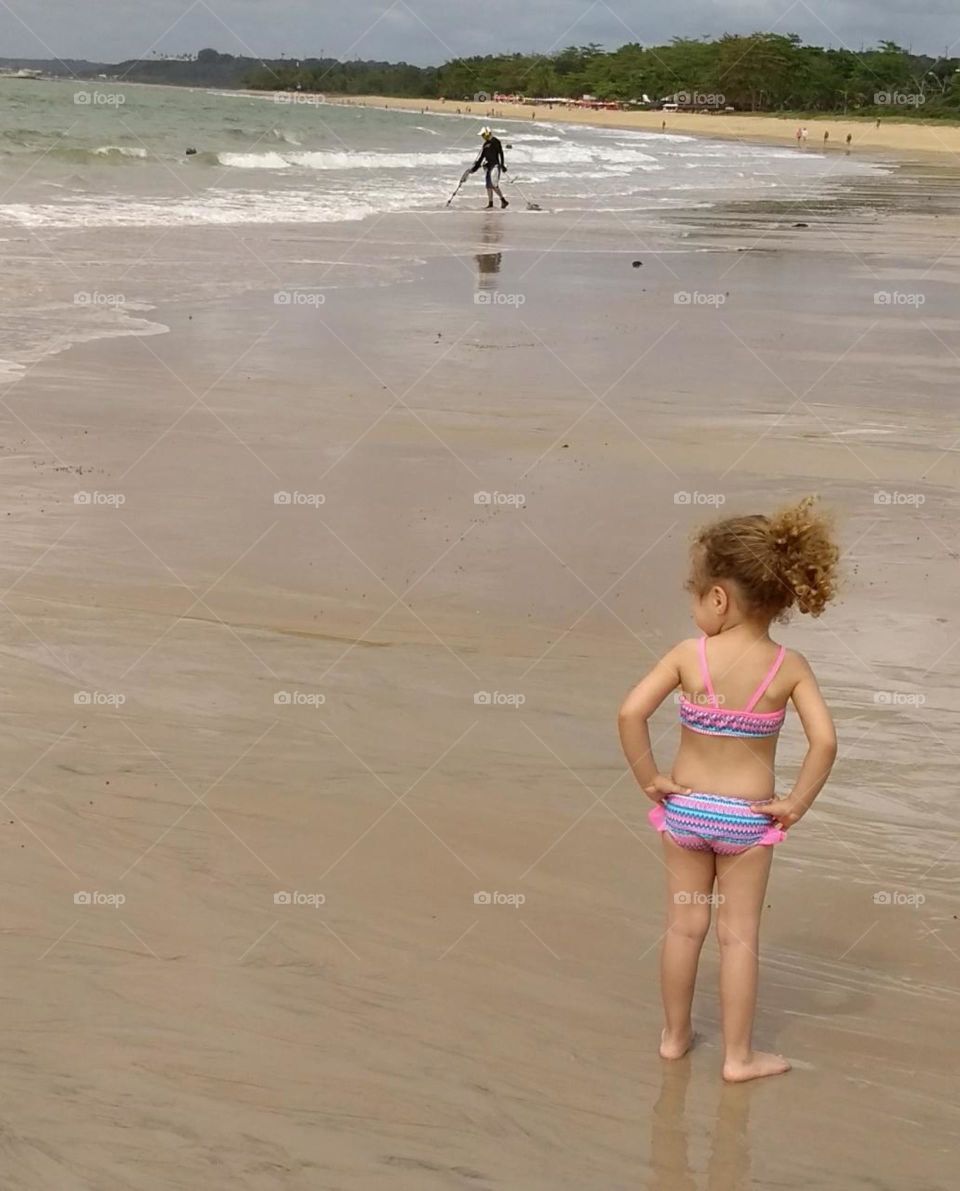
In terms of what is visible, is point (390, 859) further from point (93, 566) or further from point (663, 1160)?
point (93, 566)

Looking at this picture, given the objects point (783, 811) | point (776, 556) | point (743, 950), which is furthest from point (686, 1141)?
point (776, 556)

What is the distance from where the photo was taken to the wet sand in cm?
301

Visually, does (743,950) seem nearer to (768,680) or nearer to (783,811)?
(783,811)

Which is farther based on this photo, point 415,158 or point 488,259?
point 415,158

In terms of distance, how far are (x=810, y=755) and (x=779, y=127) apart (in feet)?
300

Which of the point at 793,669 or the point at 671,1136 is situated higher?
the point at 793,669

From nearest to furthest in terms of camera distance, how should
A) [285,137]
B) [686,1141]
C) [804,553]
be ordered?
1. [686,1141]
2. [804,553]
3. [285,137]

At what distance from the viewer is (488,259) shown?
61.1 feet

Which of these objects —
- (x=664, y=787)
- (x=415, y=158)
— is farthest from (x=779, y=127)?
(x=664, y=787)

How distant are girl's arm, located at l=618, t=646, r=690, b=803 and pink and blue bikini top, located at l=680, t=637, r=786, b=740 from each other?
0.07 meters

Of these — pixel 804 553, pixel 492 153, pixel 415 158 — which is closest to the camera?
pixel 804 553

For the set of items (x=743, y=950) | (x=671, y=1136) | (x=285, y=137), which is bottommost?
(x=671, y=1136)

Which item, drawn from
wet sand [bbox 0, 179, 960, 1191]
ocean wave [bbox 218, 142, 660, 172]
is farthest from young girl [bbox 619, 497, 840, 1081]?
ocean wave [bbox 218, 142, 660, 172]

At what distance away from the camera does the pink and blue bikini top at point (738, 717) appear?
320cm
